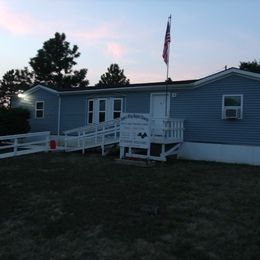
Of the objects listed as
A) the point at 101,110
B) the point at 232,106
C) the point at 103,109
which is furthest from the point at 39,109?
the point at 232,106

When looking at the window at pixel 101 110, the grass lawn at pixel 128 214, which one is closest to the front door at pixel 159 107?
the window at pixel 101 110

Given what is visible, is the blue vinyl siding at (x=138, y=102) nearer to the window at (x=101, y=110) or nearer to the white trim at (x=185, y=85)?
the white trim at (x=185, y=85)

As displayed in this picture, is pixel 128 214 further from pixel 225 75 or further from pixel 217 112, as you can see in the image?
pixel 225 75

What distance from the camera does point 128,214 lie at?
754cm

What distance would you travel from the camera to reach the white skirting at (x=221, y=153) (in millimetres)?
15328

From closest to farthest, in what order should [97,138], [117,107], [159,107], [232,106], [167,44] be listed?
[232,106] → [167,44] → [159,107] → [97,138] → [117,107]

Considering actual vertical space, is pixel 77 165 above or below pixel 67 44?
below

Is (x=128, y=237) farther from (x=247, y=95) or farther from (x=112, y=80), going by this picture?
(x=112, y=80)

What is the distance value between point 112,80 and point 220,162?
128ft

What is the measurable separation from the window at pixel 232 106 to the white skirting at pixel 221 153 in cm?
118

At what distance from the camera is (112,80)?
176 feet

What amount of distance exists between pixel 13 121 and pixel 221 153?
12.4 metres

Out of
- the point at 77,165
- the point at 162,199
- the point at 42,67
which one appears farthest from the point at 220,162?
the point at 42,67

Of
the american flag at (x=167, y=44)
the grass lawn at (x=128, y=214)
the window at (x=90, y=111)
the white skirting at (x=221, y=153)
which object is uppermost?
the american flag at (x=167, y=44)
